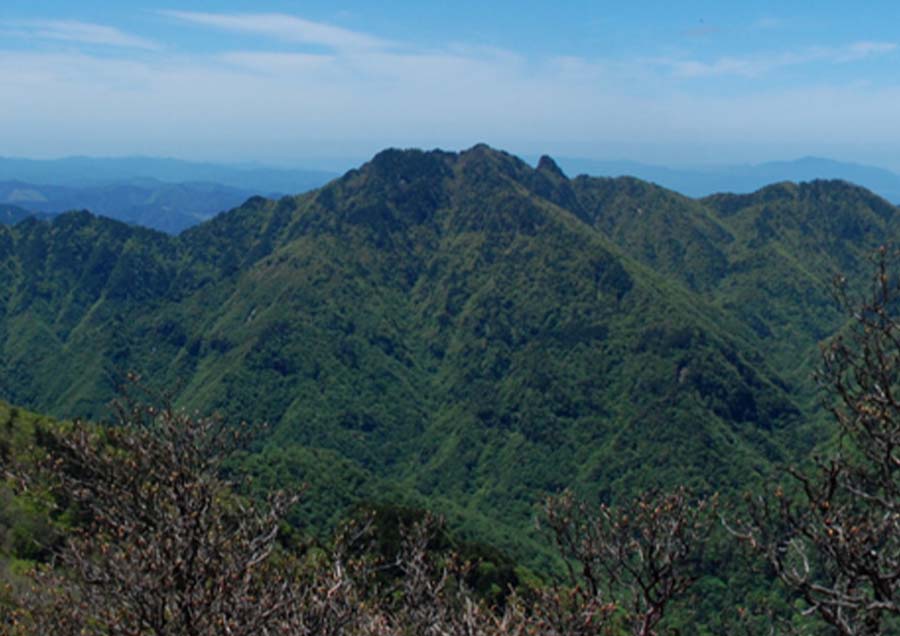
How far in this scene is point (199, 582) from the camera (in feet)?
37.8

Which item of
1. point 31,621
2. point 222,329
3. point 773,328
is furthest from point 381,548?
point 773,328

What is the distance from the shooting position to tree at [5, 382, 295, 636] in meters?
11.1

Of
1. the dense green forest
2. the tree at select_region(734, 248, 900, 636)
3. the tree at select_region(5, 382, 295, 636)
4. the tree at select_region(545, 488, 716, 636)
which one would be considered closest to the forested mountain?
the dense green forest

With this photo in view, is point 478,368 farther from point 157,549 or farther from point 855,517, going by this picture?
point 157,549

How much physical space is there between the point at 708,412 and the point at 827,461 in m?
135

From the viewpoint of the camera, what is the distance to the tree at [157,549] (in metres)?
11.1

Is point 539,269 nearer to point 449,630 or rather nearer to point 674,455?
point 674,455

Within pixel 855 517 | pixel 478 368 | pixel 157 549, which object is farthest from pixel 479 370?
pixel 157 549

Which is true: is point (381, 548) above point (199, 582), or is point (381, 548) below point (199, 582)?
below

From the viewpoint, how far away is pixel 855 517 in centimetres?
1200

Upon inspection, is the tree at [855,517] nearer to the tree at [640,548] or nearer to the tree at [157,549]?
the tree at [640,548]

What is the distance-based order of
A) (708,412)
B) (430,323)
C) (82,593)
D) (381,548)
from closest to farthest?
(82,593)
(381,548)
(708,412)
(430,323)

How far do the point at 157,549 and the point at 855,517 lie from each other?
11832 mm

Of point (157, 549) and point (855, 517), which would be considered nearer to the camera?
point (157, 549)
